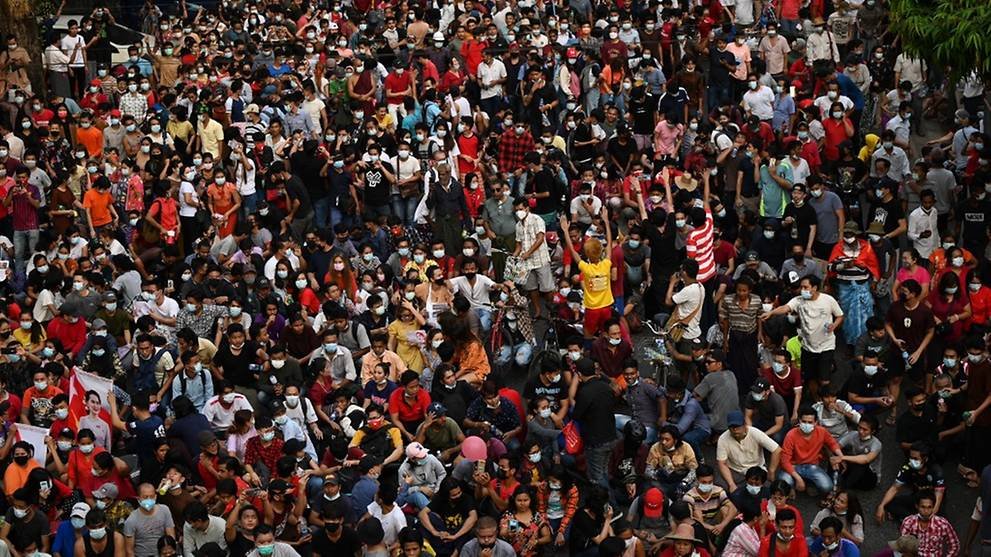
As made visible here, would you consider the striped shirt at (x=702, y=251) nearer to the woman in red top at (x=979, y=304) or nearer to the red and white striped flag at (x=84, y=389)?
the woman in red top at (x=979, y=304)

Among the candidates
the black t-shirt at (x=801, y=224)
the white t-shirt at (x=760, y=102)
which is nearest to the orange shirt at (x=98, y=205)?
the black t-shirt at (x=801, y=224)

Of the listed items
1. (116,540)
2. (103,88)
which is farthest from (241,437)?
(103,88)

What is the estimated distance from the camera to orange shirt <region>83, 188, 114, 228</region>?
22.5 metres

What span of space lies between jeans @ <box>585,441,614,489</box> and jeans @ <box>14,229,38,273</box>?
857 centimetres

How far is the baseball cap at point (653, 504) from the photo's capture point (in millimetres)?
15984

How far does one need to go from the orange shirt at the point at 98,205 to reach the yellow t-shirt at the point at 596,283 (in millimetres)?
6332

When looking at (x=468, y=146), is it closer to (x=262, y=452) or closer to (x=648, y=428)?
(x=648, y=428)

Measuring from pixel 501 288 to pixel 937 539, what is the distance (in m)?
5.89

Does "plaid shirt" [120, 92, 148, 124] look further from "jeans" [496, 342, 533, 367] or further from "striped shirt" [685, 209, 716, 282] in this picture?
"striped shirt" [685, 209, 716, 282]

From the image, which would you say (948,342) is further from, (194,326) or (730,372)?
(194,326)

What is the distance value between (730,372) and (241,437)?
4.74m

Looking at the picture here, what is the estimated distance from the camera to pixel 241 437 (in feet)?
57.5

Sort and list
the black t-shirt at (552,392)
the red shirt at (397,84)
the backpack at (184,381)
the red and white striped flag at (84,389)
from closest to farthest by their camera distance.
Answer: the black t-shirt at (552,392) → the red and white striped flag at (84,389) → the backpack at (184,381) → the red shirt at (397,84)

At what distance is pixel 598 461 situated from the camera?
1738 cm
